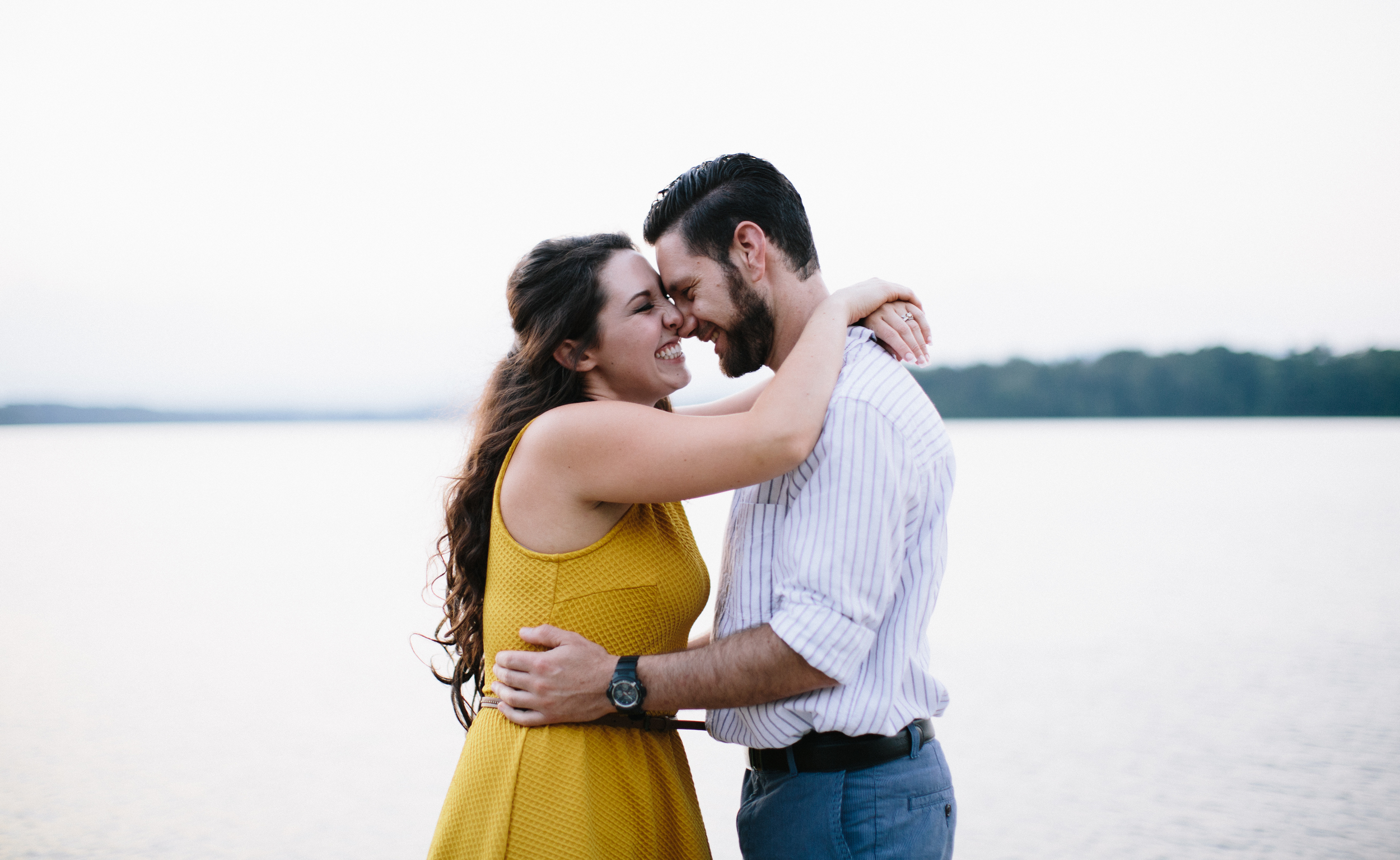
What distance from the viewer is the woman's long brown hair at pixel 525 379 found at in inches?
79.2

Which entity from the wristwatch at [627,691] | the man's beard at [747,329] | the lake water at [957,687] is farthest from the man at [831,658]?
the lake water at [957,687]

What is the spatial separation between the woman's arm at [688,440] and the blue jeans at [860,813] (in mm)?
574

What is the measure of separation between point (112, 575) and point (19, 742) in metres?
5.44

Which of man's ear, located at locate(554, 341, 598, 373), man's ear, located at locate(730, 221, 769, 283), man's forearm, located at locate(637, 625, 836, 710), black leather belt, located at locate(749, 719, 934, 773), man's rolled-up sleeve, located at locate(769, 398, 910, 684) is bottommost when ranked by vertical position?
black leather belt, located at locate(749, 719, 934, 773)

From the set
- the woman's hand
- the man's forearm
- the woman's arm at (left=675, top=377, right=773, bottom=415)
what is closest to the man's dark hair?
the woman's hand

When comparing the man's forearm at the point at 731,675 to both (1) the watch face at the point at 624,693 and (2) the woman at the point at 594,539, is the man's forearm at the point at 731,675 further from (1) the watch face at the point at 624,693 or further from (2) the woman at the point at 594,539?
(2) the woman at the point at 594,539

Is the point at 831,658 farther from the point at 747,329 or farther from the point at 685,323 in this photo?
the point at 685,323

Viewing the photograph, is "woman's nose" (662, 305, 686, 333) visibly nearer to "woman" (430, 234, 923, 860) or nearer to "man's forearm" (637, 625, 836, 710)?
"woman" (430, 234, 923, 860)

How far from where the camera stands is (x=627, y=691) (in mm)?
1719

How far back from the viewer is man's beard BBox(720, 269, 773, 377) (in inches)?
78.7

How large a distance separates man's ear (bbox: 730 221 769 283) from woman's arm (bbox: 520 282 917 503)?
0.20 meters

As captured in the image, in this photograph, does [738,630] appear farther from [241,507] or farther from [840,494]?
[241,507]

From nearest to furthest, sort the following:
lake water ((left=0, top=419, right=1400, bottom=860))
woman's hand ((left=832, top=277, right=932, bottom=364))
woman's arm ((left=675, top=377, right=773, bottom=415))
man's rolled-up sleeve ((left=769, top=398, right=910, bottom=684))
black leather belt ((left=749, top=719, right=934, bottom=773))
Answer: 1. man's rolled-up sleeve ((left=769, top=398, right=910, bottom=684))
2. black leather belt ((left=749, top=719, right=934, bottom=773))
3. woman's hand ((left=832, top=277, right=932, bottom=364))
4. woman's arm ((left=675, top=377, right=773, bottom=415))
5. lake water ((left=0, top=419, right=1400, bottom=860))

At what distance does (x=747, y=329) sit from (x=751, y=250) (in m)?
0.17
